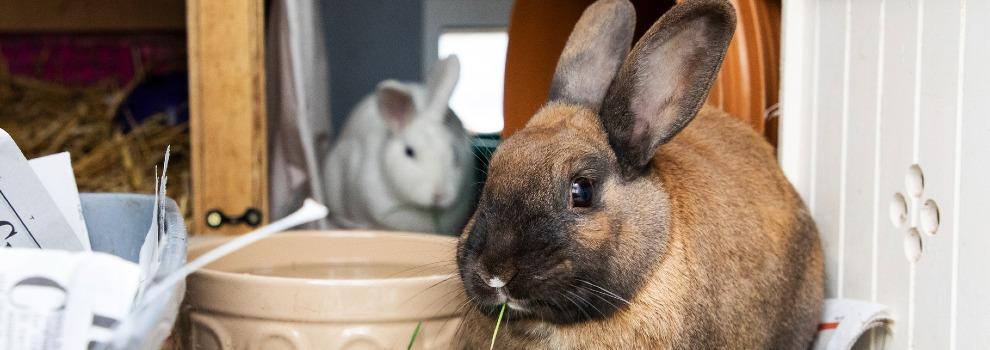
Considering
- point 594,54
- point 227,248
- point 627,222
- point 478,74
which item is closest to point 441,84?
point 478,74

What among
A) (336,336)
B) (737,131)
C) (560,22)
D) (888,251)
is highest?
(560,22)

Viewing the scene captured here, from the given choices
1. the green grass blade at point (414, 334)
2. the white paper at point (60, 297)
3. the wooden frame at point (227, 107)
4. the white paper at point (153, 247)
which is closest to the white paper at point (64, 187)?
the white paper at point (153, 247)

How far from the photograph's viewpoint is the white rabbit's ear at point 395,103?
2.19 metres

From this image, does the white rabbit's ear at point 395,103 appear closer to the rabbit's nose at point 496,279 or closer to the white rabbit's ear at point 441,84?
the white rabbit's ear at point 441,84

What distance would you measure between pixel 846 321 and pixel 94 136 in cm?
204

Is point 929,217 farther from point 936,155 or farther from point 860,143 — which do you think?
A: point 860,143

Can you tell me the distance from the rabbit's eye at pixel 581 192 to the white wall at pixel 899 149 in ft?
1.35

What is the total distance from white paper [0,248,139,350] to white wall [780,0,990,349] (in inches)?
34.2

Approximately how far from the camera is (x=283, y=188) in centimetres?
219

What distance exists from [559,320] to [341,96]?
1212mm

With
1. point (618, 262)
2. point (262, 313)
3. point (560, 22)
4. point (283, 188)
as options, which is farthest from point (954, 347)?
point (283, 188)

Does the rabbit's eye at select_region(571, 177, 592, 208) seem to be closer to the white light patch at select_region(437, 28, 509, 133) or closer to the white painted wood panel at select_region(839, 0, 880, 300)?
the white painted wood panel at select_region(839, 0, 880, 300)

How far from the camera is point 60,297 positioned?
32.0 inches

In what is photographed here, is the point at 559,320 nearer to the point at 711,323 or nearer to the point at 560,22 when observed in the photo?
the point at 711,323
